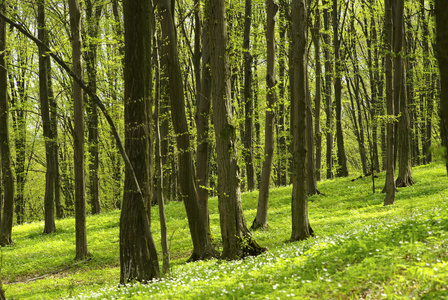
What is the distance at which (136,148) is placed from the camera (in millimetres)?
7688

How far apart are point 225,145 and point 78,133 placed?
6561 millimetres

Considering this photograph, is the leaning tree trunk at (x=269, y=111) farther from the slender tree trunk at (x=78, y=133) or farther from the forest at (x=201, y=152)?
the slender tree trunk at (x=78, y=133)

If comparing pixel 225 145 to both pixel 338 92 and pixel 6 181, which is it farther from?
pixel 338 92

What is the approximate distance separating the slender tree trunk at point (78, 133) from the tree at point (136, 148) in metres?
6.00

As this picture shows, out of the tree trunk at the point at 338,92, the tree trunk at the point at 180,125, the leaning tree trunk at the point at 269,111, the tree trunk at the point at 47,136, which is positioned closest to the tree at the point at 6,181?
the tree trunk at the point at 47,136

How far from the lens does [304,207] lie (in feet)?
33.9

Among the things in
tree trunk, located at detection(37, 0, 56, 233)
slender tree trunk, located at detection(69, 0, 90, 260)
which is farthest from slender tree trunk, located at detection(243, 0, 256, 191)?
tree trunk, located at detection(37, 0, 56, 233)

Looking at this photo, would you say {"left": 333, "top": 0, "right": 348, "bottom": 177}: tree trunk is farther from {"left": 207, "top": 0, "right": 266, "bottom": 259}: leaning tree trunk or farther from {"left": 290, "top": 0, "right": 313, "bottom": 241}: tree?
{"left": 207, "top": 0, "right": 266, "bottom": 259}: leaning tree trunk

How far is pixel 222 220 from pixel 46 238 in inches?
468

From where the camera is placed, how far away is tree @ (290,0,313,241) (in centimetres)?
1019

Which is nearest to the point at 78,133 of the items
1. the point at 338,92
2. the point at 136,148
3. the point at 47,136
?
the point at 47,136

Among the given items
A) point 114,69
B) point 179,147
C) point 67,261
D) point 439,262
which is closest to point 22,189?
point 114,69

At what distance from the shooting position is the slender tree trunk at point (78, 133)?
42.1 feet

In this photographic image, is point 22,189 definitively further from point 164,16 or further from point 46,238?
point 164,16
